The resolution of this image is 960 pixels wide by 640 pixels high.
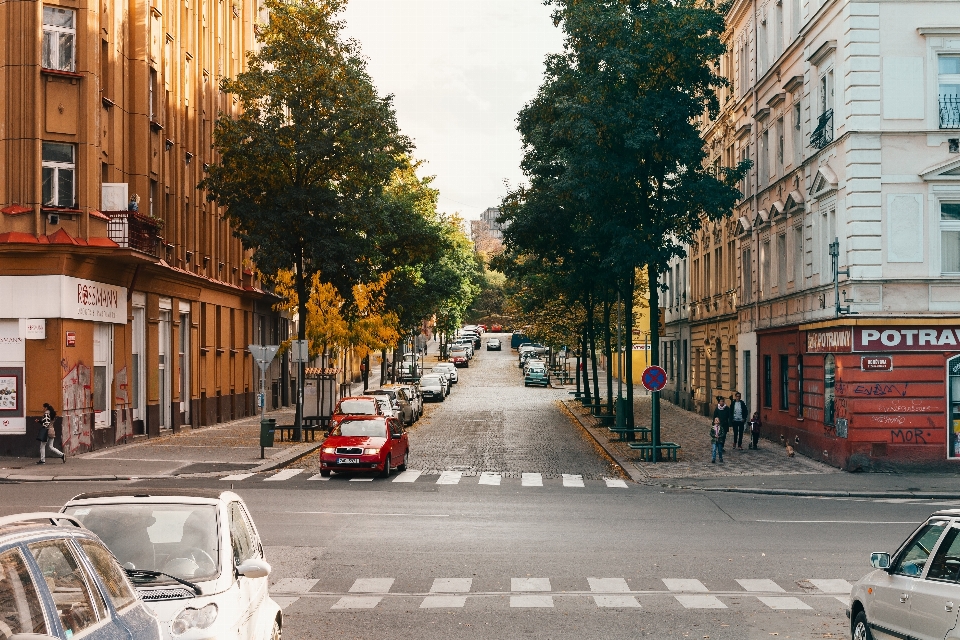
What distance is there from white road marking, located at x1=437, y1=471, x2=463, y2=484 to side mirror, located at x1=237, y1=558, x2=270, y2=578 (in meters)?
19.1

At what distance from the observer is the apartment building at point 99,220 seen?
1195 inches

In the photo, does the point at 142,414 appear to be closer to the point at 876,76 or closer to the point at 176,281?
the point at 176,281

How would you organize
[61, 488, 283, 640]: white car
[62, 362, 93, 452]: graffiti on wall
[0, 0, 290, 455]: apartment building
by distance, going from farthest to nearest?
[62, 362, 93, 452]: graffiti on wall < [0, 0, 290, 455]: apartment building < [61, 488, 283, 640]: white car

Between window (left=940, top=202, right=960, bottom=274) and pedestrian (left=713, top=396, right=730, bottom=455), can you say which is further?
pedestrian (left=713, top=396, right=730, bottom=455)

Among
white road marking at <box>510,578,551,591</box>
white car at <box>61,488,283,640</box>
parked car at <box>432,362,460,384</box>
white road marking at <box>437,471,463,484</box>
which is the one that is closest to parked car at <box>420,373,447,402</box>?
parked car at <box>432,362,460,384</box>

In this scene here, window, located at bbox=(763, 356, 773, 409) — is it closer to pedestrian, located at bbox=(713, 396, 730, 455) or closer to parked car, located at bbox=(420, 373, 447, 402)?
pedestrian, located at bbox=(713, 396, 730, 455)

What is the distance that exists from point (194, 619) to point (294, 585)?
6.76m

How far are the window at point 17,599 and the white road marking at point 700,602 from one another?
9.10 metres

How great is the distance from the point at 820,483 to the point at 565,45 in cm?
1591

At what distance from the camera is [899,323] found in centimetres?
2844

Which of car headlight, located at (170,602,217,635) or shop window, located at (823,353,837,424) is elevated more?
shop window, located at (823,353,837,424)

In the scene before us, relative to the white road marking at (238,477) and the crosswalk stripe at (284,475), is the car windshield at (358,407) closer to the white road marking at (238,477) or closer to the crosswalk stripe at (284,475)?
the crosswalk stripe at (284,475)

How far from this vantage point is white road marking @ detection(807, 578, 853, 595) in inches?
540

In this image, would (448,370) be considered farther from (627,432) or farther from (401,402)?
(627,432)
